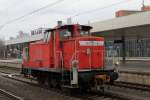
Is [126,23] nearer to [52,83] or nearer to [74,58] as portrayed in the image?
[52,83]

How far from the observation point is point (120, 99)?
14.6m

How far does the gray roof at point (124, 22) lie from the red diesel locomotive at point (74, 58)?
13599 mm

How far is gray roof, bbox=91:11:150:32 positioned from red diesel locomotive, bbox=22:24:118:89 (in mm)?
13599

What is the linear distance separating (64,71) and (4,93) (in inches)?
127

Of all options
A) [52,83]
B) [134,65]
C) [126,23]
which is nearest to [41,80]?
[52,83]

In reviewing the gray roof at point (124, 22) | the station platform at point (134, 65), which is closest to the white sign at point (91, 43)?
the station platform at point (134, 65)

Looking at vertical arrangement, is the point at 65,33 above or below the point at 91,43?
above

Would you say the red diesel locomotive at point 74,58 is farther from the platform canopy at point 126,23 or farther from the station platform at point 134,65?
the platform canopy at point 126,23

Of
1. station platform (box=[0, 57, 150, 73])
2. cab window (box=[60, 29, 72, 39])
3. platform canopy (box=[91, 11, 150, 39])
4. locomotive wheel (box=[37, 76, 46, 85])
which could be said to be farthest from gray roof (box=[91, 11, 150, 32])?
cab window (box=[60, 29, 72, 39])

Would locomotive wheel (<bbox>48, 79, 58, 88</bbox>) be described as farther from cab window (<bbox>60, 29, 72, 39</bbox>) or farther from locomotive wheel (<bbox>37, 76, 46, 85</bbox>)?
cab window (<bbox>60, 29, 72, 39</bbox>)

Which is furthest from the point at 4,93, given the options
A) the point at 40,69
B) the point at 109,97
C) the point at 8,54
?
the point at 8,54

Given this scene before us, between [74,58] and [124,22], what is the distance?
17.5 meters

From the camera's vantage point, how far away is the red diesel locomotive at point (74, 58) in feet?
52.0

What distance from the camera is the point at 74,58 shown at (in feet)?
53.5
